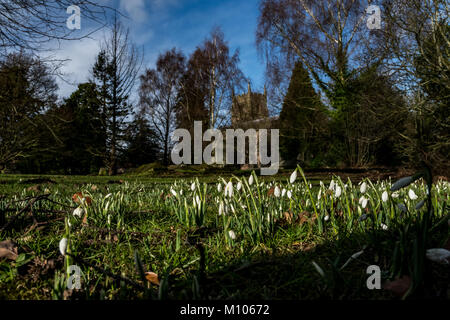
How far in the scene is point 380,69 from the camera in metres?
8.27

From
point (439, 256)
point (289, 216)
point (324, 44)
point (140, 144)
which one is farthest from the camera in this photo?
point (140, 144)

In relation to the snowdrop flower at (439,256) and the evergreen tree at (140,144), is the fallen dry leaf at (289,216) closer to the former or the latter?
the snowdrop flower at (439,256)

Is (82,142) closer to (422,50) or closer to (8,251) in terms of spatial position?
(422,50)

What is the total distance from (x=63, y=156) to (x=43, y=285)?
24.2m

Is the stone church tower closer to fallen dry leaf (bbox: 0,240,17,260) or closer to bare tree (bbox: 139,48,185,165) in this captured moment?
bare tree (bbox: 139,48,185,165)

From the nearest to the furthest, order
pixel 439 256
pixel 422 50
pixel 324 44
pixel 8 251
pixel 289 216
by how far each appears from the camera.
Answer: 1. pixel 439 256
2. pixel 8 251
3. pixel 289 216
4. pixel 422 50
5. pixel 324 44

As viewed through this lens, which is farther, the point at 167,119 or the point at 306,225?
the point at 167,119

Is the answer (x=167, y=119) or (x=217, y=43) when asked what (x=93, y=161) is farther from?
(x=217, y=43)

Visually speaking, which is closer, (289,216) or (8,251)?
(8,251)

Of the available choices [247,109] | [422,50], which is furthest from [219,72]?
[422,50]

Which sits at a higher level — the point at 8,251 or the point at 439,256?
the point at 439,256

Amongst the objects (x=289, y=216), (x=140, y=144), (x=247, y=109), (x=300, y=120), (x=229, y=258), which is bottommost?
(x=229, y=258)

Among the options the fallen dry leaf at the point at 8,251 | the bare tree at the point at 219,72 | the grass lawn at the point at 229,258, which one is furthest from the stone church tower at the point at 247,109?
the fallen dry leaf at the point at 8,251
